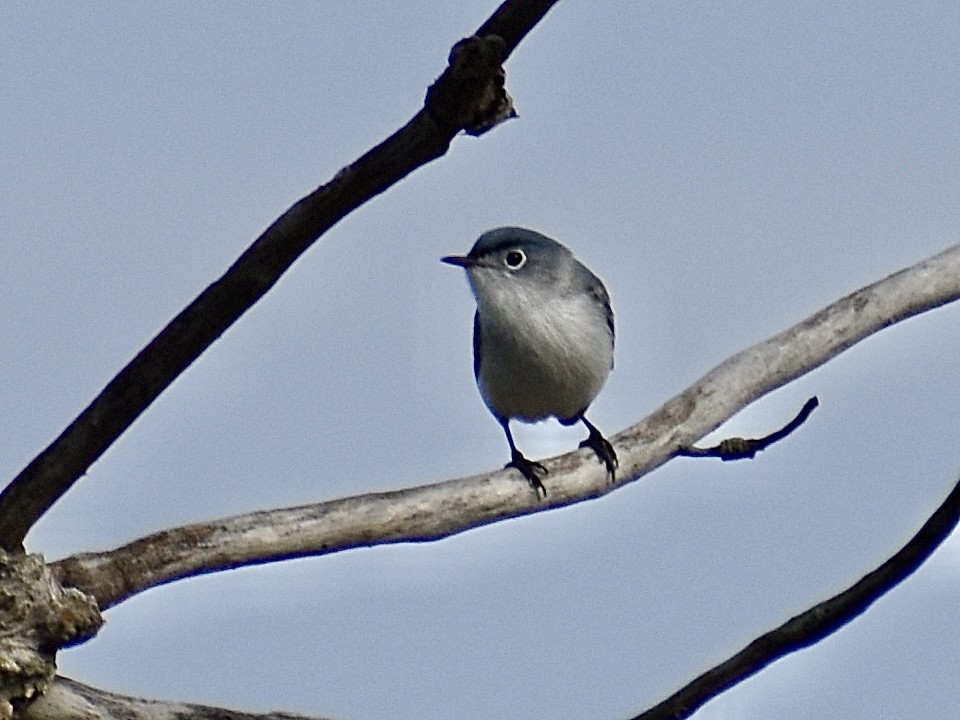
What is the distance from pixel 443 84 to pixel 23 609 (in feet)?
4.73


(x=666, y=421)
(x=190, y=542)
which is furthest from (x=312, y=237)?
(x=666, y=421)

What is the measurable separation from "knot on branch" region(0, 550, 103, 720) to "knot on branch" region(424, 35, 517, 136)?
4.32 ft

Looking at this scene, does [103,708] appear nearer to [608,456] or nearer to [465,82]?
[465,82]

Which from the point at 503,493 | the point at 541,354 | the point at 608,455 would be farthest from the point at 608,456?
the point at 541,354

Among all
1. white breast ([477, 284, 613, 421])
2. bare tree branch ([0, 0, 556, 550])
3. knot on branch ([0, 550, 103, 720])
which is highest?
white breast ([477, 284, 613, 421])

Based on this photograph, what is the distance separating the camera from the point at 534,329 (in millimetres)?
5266

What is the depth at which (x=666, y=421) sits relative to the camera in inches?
164

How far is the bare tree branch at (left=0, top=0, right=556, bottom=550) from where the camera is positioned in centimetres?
235

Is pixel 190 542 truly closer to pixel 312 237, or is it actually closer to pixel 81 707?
pixel 81 707

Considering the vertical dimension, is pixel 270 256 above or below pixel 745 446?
below

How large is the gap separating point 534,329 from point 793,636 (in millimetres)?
2787

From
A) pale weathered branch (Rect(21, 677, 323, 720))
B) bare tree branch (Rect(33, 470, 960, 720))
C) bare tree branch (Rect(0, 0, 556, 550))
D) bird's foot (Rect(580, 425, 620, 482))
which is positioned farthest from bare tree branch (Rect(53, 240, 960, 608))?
bare tree branch (Rect(33, 470, 960, 720))

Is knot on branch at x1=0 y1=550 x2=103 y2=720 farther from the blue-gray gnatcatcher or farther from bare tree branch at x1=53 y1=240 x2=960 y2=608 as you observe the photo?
the blue-gray gnatcatcher

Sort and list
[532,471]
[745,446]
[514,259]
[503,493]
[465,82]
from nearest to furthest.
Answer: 1. [465,82]
2. [503,493]
3. [532,471]
4. [745,446]
5. [514,259]
